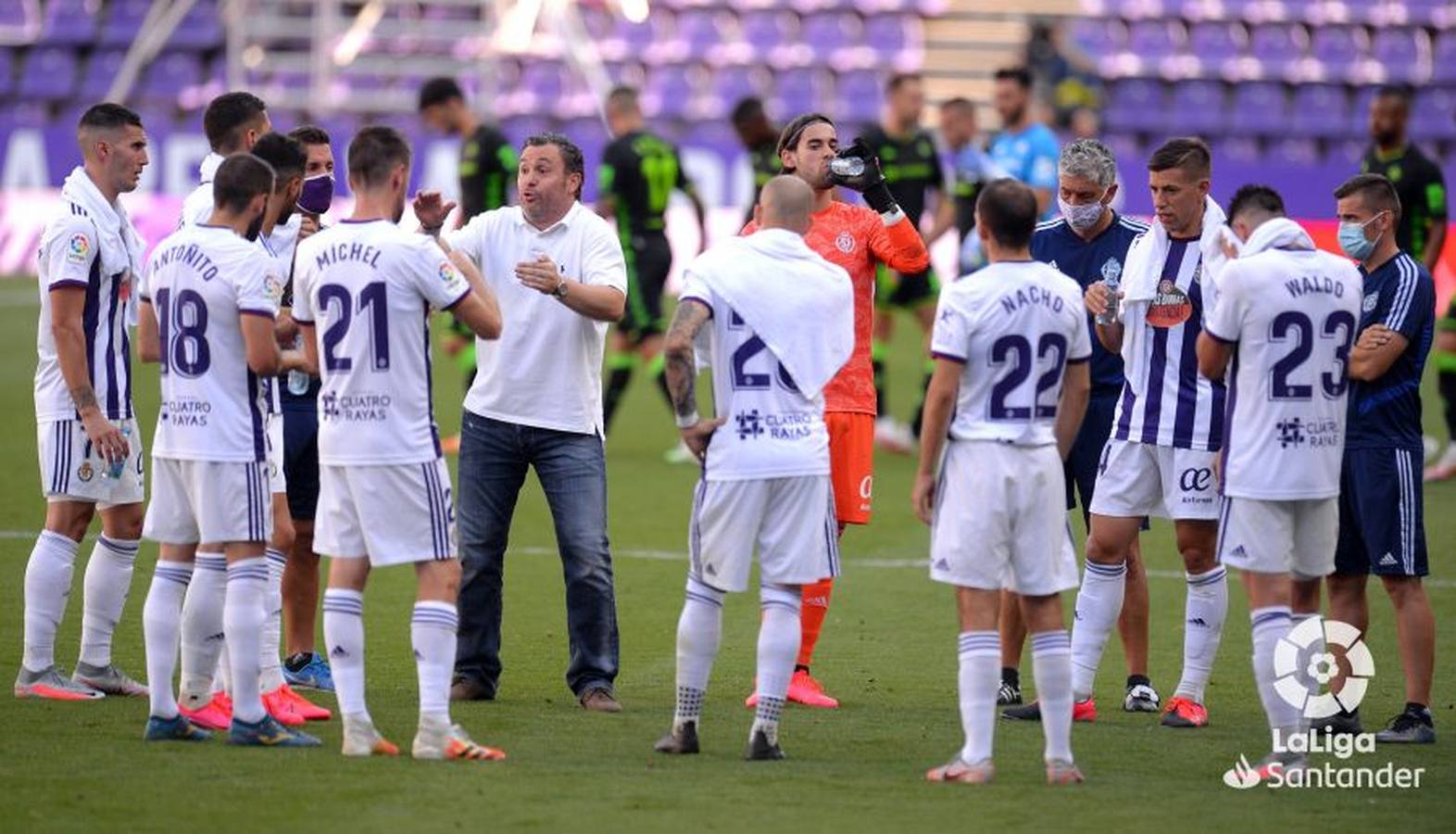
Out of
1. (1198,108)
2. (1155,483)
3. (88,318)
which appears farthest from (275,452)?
(1198,108)

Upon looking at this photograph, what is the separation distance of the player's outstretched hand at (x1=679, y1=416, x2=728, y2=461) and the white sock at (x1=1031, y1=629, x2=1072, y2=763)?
1.24m

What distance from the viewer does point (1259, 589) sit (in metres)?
6.86

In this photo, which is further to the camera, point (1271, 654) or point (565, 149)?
point (565, 149)

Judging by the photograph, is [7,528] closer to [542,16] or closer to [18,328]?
[18,328]

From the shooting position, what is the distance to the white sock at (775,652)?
6918 mm

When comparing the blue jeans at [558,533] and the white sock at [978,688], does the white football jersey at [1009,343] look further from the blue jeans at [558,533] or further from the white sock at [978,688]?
the blue jeans at [558,533]

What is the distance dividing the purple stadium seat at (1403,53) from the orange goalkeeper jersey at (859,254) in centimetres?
2048

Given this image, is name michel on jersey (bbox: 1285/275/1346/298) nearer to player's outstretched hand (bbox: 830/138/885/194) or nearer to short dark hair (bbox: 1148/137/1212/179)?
short dark hair (bbox: 1148/137/1212/179)

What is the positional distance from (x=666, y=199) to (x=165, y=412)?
8.50 meters

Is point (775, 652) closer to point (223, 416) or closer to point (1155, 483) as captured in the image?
point (1155, 483)

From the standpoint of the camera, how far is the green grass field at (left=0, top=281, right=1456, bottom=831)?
243 inches

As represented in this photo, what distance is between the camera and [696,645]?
276 inches

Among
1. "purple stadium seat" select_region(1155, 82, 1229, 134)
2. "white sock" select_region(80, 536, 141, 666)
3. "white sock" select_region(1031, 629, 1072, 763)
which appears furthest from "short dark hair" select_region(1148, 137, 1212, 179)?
"purple stadium seat" select_region(1155, 82, 1229, 134)

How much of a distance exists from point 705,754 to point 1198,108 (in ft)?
69.3
